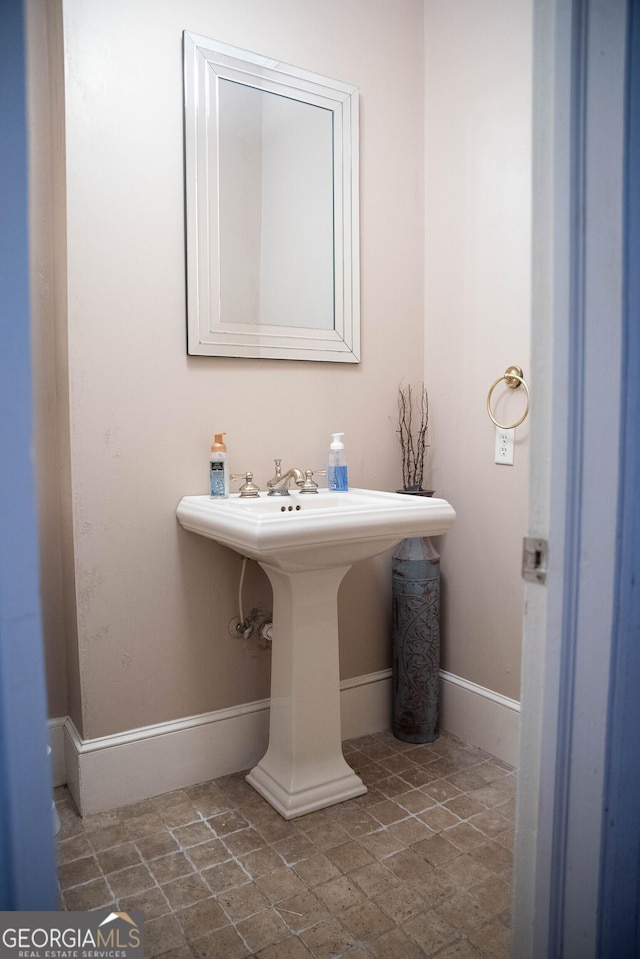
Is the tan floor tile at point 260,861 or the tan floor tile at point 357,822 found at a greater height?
the tan floor tile at point 260,861

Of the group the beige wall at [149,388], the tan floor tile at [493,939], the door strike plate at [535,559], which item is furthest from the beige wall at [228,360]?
the door strike plate at [535,559]

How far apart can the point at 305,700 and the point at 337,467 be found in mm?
717

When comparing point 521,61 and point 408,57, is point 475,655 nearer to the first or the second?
point 521,61

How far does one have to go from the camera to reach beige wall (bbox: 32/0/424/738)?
1.80 m

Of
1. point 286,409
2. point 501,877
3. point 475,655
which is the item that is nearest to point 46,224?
point 286,409

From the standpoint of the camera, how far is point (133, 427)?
188 centimetres

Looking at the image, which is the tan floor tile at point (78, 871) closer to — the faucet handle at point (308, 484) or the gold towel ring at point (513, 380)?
the faucet handle at point (308, 484)

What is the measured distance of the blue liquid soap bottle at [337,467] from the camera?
2127 mm

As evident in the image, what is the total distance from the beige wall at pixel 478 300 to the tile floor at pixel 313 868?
1.58ft

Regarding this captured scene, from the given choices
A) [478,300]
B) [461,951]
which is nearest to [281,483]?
[478,300]

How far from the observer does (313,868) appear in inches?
63.1

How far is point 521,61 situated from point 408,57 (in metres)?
0.50

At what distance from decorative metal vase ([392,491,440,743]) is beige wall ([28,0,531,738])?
13 centimetres

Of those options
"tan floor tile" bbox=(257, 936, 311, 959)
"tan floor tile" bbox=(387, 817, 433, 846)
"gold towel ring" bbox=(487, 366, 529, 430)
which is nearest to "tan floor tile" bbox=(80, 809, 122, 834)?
"tan floor tile" bbox=(257, 936, 311, 959)
